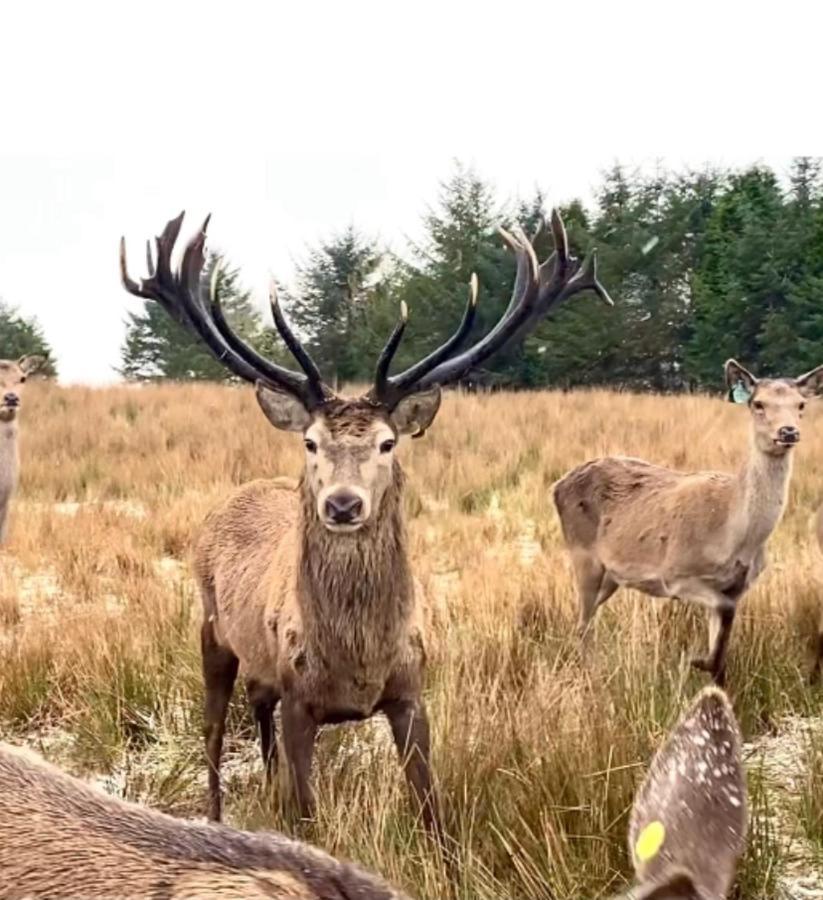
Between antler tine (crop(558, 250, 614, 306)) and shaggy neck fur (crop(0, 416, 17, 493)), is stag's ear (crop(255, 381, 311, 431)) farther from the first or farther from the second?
shaggy neck fur (crop(0, 416, 17, 493))

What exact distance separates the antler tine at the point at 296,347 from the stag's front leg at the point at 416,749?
1.02 metres

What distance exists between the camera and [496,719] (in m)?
3.44

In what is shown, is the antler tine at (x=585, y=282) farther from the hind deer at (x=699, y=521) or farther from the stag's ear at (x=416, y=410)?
the hind deer at (x=699, y=521)

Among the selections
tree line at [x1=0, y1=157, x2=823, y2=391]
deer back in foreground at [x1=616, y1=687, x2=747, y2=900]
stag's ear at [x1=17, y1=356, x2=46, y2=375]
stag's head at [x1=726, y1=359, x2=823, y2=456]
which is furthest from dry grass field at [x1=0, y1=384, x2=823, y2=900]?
tree line at [x1=0, y1=157, x2=823, y2=391]

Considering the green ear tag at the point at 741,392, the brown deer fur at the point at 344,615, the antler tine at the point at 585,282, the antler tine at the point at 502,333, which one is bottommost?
the brown deer fur at the point at 344,615

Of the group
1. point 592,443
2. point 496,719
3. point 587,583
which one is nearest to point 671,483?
point 587,583

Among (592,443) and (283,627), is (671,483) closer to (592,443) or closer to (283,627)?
(283,627)

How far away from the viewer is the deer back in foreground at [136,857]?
121cm

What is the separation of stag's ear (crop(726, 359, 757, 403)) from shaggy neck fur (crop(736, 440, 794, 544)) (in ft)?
1.48

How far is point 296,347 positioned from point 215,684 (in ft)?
4.40

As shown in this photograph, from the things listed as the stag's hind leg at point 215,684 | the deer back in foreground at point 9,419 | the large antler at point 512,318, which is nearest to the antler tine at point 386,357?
the large antler at point 512,318

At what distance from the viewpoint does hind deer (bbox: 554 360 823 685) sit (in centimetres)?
579

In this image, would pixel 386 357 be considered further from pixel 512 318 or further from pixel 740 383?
pixel 740 383

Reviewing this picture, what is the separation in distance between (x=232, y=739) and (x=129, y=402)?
529 inches
